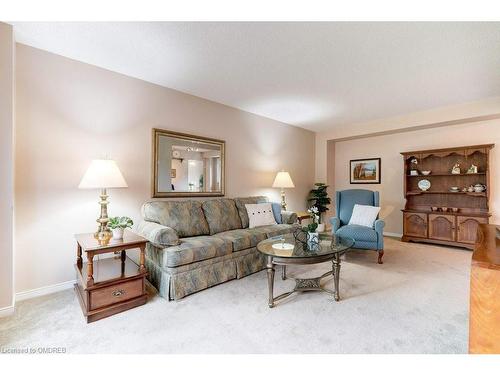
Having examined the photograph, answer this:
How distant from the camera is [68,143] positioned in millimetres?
2480

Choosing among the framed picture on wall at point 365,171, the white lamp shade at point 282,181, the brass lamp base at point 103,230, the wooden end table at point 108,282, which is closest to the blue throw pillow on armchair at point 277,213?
the white lamp shade at point 282,181

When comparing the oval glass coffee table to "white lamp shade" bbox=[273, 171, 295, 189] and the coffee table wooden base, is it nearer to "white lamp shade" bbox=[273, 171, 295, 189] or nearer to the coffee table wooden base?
the coffee table wooden base

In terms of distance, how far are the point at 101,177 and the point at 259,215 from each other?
2.16 metres

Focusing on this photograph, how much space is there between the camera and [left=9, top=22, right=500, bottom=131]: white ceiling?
202 centimetres

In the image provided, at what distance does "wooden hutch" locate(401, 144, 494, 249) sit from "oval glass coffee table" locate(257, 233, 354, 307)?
2664 millimetres

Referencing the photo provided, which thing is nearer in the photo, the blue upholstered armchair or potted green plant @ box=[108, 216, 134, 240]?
potted green plant @ box=[108, 216, 134, 240]

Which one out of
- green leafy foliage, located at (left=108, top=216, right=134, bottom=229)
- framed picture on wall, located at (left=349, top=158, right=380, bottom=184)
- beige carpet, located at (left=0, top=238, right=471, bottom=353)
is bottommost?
beige carpet, located at (left=0, top=238, right=471, bottom=353)

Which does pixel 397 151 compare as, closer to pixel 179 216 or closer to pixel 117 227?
pixel 179 216

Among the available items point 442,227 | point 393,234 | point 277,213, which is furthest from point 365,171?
point 277,213

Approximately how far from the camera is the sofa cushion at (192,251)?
2238 mm

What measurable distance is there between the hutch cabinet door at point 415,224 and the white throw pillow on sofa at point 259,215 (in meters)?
2.70

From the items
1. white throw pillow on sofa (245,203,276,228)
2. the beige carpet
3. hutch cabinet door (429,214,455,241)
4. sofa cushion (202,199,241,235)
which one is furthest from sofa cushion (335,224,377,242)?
hutch cabinet door (429,214,455,241)
